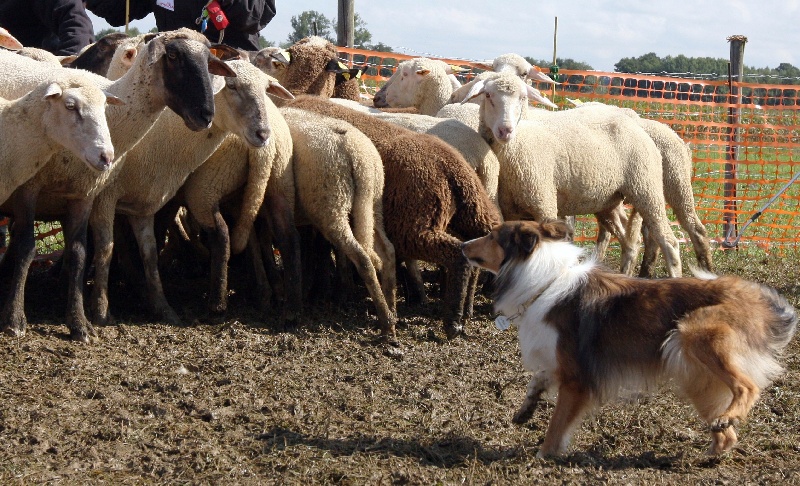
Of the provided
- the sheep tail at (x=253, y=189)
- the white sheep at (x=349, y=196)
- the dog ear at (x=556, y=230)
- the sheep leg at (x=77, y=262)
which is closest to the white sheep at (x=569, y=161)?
the white sheep at (x=349, y=196)

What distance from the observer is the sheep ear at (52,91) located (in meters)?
6.08

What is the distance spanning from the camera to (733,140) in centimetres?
1305

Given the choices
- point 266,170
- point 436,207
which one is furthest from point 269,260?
point 436,207

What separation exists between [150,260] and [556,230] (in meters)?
3.27

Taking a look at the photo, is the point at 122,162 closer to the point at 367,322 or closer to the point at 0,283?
the point at 0,283

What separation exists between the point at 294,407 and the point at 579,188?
4361 mm

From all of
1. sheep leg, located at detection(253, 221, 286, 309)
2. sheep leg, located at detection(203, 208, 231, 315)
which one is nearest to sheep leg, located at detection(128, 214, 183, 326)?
sheep leg, located at detection(203, 208, 231, 315)

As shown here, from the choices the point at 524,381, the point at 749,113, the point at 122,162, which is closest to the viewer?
the point at 524,381

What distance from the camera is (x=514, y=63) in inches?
428

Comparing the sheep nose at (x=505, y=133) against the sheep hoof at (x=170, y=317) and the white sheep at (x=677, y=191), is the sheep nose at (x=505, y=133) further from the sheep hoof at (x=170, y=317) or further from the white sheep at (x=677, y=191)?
the sheep hoof at (x=170, y=317)

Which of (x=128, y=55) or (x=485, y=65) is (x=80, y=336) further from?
(x=485, y=65)

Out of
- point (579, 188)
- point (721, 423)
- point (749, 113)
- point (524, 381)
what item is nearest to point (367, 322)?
point (524, 381)

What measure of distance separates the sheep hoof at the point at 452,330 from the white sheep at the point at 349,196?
40 centimetres

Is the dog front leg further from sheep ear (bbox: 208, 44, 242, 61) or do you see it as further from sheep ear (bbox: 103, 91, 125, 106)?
sheep ear (bbox: 208, 44, 242, 61)
